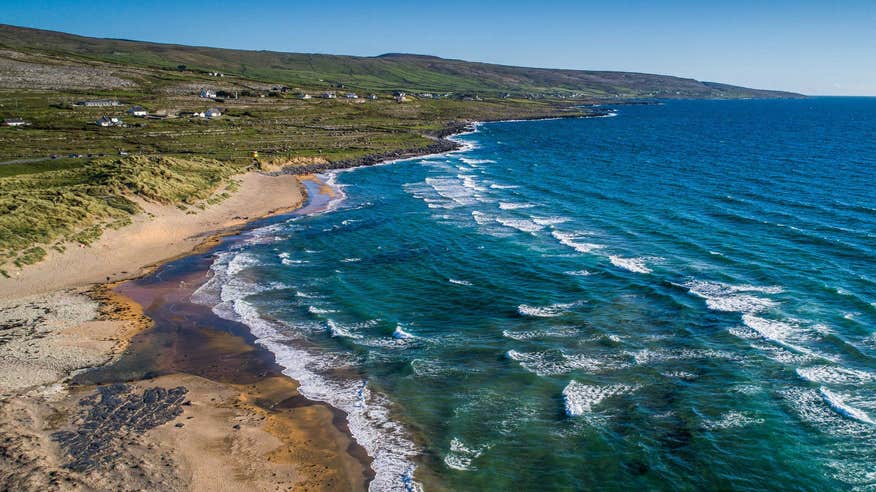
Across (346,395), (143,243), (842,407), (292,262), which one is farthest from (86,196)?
(842,407)

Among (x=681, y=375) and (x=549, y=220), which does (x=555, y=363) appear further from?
(x=549, y=220)

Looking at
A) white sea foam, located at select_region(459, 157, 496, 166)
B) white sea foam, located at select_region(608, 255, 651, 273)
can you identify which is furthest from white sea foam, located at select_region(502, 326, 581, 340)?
white sea foam, located at select_region(459, 157, 496, 166)

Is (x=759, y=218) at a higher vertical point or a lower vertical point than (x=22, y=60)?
lower

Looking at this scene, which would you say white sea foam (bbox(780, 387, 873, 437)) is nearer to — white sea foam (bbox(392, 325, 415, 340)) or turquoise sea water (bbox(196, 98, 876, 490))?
turquoise sea water (bbox(196, 98, 876, 490))

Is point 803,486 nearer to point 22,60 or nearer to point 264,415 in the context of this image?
point 264,415

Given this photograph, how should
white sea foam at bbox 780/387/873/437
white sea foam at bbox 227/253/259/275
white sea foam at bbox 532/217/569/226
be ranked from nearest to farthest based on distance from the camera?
white sea foam at bbox 780/387/873/437 < white sea foam at bbox 227/253/259/275 < white sea foam at bbox 532/217/569/226

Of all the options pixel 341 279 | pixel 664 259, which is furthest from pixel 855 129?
pixel 341 279
